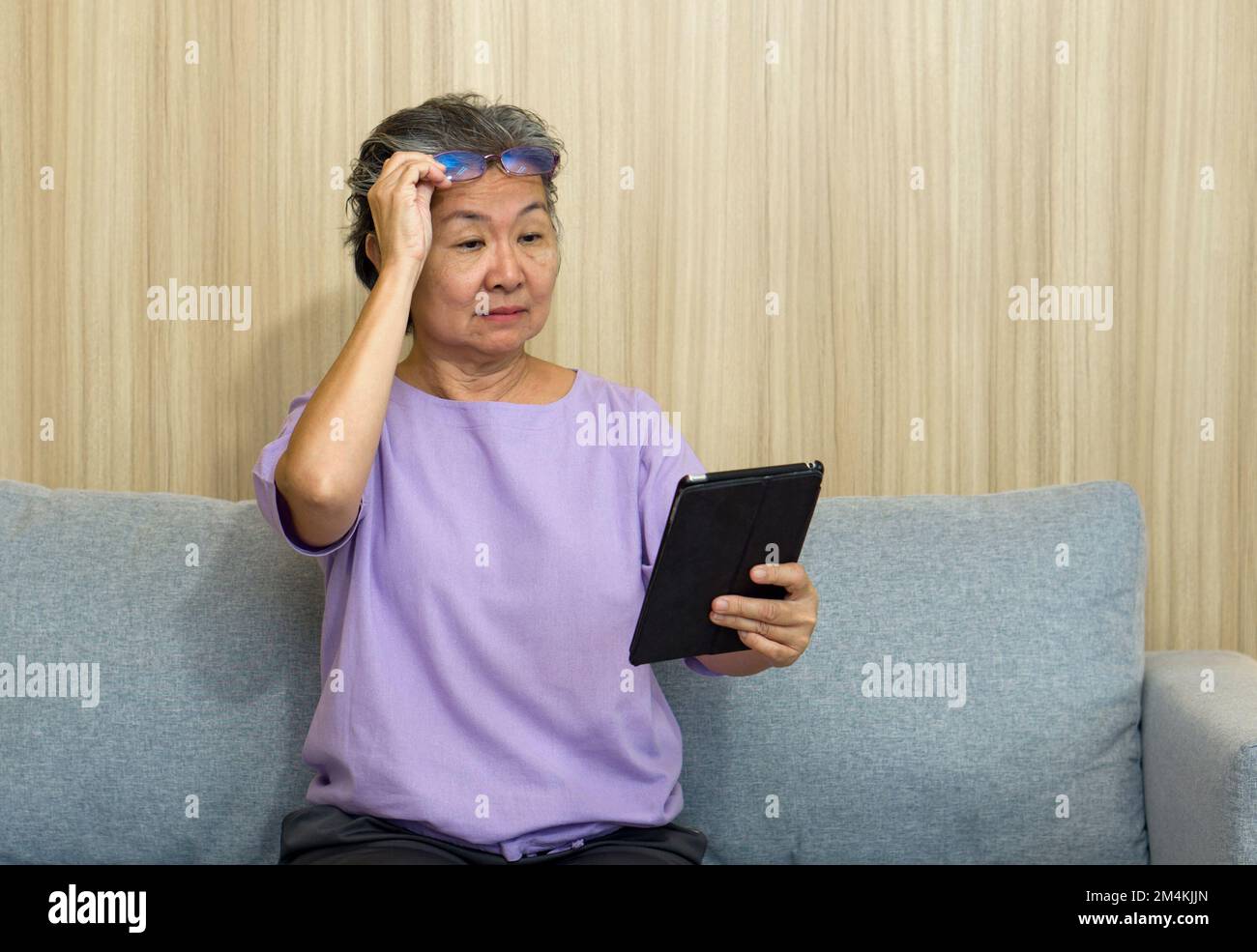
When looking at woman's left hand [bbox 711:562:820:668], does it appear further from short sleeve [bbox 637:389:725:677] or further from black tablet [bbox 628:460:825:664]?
short sleeve [bbox 637:389:725:677]

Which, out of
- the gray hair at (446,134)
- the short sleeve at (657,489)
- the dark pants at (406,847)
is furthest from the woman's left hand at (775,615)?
the gray hair at (446,134)

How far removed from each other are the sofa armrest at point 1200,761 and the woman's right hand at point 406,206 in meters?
1.11

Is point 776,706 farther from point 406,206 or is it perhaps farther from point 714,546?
point 406,206

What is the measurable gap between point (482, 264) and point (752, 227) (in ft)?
2.18

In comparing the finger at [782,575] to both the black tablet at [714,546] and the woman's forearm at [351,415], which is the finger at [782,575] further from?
the woman's forearm at [351,415]

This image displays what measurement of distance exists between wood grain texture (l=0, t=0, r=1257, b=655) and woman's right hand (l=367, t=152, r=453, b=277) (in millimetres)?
571

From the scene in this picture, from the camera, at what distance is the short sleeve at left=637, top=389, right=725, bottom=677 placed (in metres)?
1.54

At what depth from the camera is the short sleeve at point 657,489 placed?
5.05ft

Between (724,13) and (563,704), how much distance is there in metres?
1.19

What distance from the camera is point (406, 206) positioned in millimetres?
1442

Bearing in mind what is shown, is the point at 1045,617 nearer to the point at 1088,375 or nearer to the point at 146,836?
the point at 1088,375

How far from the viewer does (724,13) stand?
2004 millimetres

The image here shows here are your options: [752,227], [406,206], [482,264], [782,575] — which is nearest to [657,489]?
[782,575]

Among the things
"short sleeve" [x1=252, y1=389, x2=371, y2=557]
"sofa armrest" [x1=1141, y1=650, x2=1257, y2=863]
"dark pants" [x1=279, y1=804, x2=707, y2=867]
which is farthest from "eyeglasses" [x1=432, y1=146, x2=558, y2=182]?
"sofa armrest" [x1=1141, y1=650, x2=1257, y2=863]
